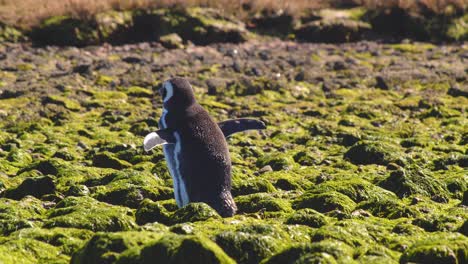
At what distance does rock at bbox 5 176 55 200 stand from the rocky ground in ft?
0.05

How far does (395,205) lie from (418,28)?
1654cm

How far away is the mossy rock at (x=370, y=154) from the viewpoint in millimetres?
9875

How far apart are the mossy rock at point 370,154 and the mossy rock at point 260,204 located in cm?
304

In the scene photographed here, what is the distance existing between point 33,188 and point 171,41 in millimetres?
12431

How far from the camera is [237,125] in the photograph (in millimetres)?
8039

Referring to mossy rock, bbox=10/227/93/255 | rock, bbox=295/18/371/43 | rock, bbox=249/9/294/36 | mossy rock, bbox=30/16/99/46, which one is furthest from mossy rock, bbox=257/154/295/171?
rock, bbox=249/9/294/36

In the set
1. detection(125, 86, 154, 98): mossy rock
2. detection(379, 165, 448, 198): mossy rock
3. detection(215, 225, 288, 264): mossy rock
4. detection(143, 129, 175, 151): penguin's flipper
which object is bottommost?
detection(125, 86, 154, 98): mossy rock

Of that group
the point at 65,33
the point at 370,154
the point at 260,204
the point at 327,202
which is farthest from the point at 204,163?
the point at 65,33

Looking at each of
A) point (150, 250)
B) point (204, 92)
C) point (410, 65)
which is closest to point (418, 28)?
point (410, 65)

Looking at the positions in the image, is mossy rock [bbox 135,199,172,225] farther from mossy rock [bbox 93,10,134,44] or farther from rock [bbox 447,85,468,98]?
mossy rock [bbox 93,10,134,44]

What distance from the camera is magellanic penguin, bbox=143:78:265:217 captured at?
696cm

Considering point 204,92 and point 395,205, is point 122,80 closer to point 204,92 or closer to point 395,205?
point 204,92

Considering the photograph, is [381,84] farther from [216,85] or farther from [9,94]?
[9,94]

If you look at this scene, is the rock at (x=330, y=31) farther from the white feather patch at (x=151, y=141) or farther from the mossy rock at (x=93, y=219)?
the mossy rock at (x=93, y=219)
